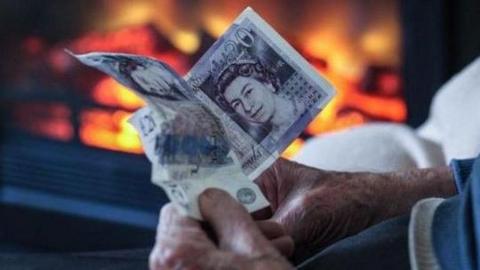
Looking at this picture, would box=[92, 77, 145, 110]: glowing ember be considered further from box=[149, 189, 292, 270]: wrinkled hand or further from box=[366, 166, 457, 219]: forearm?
box=[149, 189, 292, 270]: wrinkled hand

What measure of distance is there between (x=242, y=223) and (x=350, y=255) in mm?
123

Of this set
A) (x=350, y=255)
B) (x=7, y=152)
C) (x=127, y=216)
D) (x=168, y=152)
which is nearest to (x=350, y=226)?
(x=350, y=255)

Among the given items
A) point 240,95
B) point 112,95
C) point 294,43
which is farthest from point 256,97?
point 112,95

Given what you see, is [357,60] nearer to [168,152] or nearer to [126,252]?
[126,252]

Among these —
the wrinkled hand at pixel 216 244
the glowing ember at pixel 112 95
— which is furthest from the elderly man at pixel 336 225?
the glowing ember at pixel 112 95

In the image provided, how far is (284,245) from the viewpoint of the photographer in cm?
92

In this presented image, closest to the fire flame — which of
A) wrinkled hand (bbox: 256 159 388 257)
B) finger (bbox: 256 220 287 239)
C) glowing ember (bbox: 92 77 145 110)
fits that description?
glowing ember (bbox: 92 77 145 110)

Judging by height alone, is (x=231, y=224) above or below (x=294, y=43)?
above

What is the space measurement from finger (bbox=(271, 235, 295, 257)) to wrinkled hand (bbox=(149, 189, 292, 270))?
0.04m

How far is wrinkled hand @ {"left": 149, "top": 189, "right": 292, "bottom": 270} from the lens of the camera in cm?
82

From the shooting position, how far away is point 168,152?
2.76 ft

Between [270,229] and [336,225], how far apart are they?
0.50ft

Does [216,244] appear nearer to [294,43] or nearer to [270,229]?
[270,229]

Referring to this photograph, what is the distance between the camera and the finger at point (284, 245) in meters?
0.91
